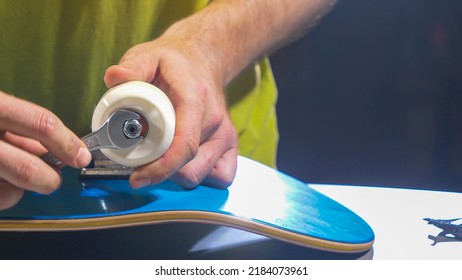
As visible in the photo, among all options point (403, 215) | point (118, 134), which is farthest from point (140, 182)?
point (403, 215)

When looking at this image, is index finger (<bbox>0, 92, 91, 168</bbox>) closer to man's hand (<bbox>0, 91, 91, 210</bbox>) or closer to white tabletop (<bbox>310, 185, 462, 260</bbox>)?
man's hand (<bbox>0, 91, 91, 210</bbox>)

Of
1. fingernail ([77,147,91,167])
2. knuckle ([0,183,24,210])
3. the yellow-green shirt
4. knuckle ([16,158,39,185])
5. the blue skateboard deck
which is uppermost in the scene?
the yellow-green shirt

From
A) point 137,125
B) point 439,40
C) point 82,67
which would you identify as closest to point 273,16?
point 82,67

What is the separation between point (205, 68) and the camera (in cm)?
59

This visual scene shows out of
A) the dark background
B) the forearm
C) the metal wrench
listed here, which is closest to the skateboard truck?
the metal wrench

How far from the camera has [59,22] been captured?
0.65 meters

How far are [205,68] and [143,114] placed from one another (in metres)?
0.13

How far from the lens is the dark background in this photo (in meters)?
1.04

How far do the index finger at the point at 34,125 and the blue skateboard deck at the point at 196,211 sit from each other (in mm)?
54

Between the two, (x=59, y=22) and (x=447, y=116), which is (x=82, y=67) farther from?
(x=447, y=116)

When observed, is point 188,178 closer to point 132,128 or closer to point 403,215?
point 132,128

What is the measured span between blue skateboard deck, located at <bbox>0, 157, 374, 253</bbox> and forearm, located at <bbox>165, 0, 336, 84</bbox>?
5.3 inches

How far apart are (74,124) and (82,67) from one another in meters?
0.06

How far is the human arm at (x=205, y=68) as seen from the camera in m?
0.49
